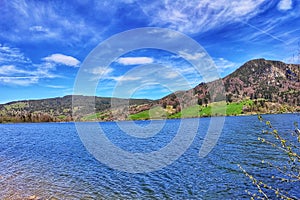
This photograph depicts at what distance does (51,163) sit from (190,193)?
55.9 ft

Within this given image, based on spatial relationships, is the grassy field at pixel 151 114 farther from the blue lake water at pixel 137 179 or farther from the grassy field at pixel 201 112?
the blue lake water at pixel 137 179

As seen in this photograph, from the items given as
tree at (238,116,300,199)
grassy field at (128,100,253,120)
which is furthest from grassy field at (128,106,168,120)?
tree at (238,116,300,199)

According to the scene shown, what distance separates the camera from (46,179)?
19.2 m

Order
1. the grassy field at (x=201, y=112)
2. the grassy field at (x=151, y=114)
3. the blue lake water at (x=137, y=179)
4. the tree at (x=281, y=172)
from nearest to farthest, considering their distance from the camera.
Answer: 1. the tree at (x=281, y=172)
2. the blue lake water at (x=137, y=179)
3. the grassy field at (x=201, y=112)
4. the grassy field at (x=151, y=114)

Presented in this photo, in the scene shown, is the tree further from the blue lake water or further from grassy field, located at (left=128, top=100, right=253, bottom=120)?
grassy field, located at (left=128, top=100, right=253, bottom=120)

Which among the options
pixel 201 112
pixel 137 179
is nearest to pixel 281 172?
→ pixel 137 179

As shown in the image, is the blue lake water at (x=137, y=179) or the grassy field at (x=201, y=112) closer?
the blue lake water at (x=137, y=179)

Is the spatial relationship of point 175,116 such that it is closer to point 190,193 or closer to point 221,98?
point 221,98

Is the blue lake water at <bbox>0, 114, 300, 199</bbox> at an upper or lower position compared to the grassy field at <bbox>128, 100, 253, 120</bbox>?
lower

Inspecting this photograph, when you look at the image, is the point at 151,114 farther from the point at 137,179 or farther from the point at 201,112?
the point at 137,179

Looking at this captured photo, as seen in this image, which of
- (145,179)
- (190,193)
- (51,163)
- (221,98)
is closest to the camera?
(190,193)

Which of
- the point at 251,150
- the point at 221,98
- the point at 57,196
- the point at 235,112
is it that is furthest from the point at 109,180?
the point at 221,98

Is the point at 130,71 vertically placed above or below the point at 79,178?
above

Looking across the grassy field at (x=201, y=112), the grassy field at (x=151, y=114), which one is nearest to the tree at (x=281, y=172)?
the grassy field at (x=201, y=112)
